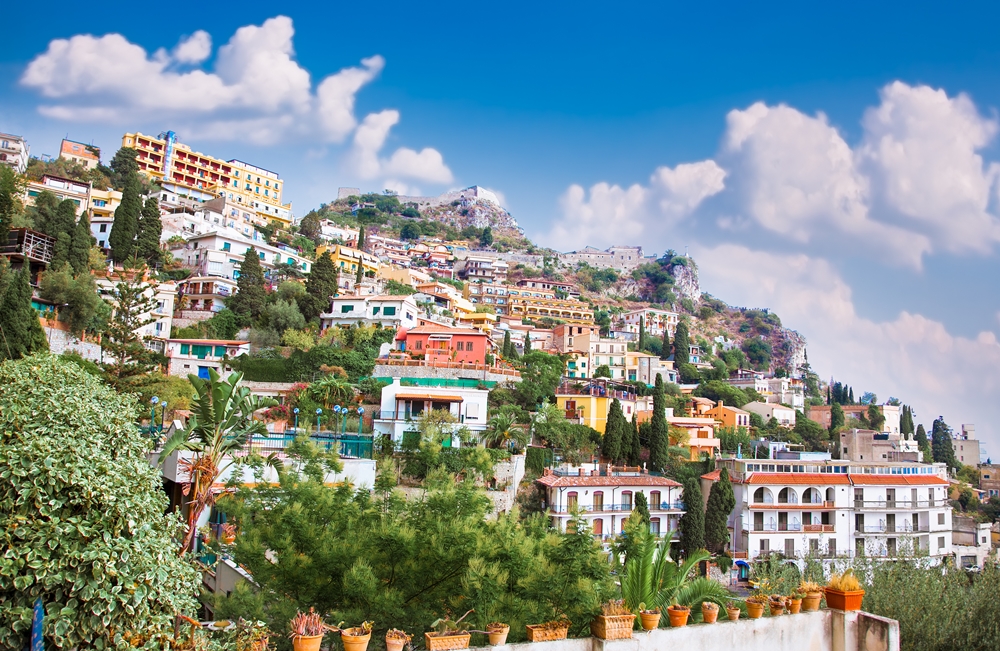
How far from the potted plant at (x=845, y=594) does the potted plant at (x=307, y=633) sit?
651 cm

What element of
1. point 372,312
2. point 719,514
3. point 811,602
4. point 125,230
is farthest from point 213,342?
point 811,602

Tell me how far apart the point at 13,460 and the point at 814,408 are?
79128mm

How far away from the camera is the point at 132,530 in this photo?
593 cm

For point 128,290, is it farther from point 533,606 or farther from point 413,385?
point 533,606

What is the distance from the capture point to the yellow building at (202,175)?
81.4m

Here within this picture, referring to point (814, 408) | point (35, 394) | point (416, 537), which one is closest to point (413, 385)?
point (416, 537)

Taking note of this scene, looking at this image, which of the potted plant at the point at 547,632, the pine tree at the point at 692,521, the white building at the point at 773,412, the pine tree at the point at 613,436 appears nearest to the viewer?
the potted plant at the point at 547,632

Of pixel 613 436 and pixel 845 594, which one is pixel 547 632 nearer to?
pixel 845 594

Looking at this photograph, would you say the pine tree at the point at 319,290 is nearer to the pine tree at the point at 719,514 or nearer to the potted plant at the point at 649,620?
the pine tree at the point at 719,514

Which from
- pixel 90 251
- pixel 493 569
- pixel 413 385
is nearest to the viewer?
→ pixel 493 569

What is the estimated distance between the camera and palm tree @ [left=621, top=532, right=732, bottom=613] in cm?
1011

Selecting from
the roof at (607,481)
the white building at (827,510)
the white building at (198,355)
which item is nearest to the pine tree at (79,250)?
the white building at (198,355)

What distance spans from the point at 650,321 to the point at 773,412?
33.6m

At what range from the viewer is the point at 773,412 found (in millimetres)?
66188
